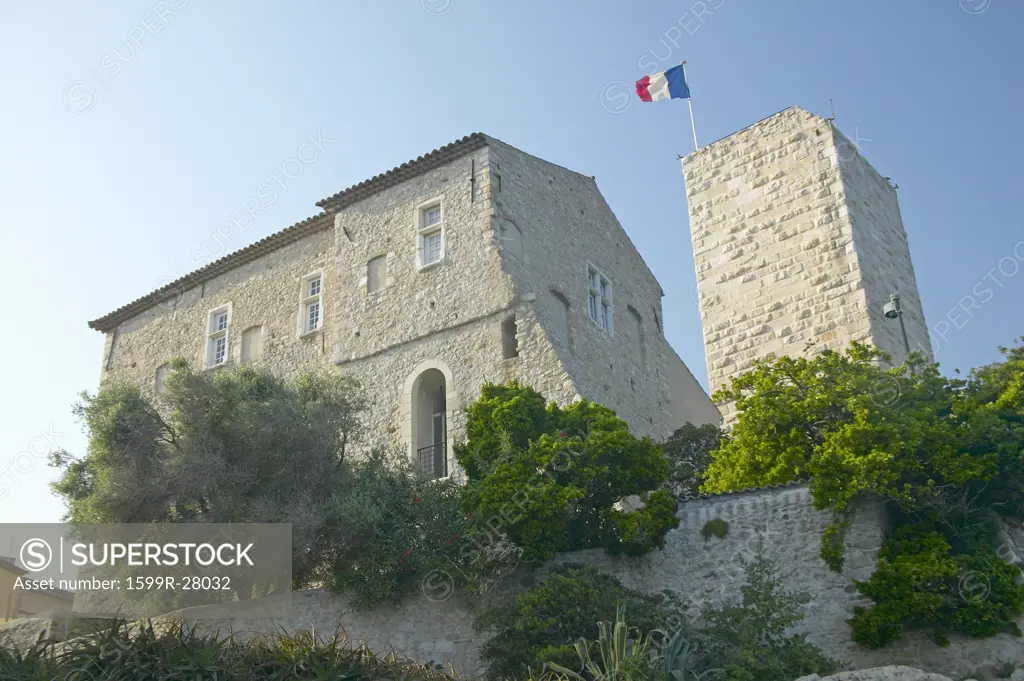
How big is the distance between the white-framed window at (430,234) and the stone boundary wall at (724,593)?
8.07 metres

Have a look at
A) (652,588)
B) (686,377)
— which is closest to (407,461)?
(652,588)

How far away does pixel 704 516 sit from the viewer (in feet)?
43.7

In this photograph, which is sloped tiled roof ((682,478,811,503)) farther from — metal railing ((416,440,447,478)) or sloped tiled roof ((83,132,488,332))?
sloped tiled roof ((83,132,488,332))

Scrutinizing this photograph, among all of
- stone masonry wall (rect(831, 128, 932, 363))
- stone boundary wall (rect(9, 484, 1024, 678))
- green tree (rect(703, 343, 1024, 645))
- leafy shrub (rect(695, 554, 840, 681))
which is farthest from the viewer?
stone masonry wall (rect(831, 128, 932, 363))

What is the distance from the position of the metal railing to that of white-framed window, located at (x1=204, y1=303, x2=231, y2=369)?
725cm

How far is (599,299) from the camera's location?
850 inches

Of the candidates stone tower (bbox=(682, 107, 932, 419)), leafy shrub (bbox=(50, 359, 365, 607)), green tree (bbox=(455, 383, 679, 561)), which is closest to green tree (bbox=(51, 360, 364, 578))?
leafy shrub (bbox=(50, 359, 365, 607))

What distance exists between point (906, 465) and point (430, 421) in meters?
9.74

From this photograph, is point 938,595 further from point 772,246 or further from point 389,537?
point 772,246

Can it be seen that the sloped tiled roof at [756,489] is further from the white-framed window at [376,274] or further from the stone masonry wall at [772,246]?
the white-framed window at [376,274]

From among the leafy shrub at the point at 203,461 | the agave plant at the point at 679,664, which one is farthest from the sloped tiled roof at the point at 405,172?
the agave plant at the point at 679,664

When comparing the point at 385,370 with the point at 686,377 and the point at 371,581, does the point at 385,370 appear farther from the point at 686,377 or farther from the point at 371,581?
the point at 686,377

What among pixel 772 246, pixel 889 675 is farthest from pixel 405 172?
pixel 889 675

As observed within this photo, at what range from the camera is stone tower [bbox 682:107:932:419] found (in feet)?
59.8
